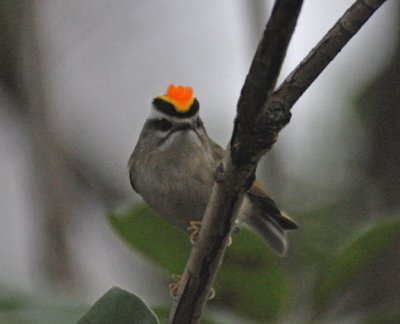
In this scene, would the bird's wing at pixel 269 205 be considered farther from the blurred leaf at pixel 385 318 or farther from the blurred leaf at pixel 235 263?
the blurred leaf at pixel 385 318

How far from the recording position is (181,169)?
6.93 feet

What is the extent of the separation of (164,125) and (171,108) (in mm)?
88

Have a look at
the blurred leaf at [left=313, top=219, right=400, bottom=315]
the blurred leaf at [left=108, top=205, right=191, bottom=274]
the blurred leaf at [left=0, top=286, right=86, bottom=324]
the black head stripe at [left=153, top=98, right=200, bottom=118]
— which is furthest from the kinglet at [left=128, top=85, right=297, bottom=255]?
the blurred leaf at [left=0, top=286, right=86, bottom=324]

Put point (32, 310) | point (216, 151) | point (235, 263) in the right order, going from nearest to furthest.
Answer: point (32, 310)
point (235, 263)
point (216, 151)

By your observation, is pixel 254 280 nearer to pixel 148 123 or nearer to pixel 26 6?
pixel 148 123

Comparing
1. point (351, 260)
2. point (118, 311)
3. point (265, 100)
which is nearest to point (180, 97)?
point (351, 260)

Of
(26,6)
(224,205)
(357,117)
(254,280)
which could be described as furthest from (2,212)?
(224,205)

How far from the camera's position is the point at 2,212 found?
4016mm

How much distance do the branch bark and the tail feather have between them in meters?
1.03

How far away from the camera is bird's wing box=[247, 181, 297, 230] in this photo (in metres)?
2.09

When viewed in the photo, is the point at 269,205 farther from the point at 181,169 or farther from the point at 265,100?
the point at 265,100

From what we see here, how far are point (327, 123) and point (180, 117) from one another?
97cm

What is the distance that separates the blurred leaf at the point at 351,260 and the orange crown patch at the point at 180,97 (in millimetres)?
605

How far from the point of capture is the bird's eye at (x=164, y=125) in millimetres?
2104
